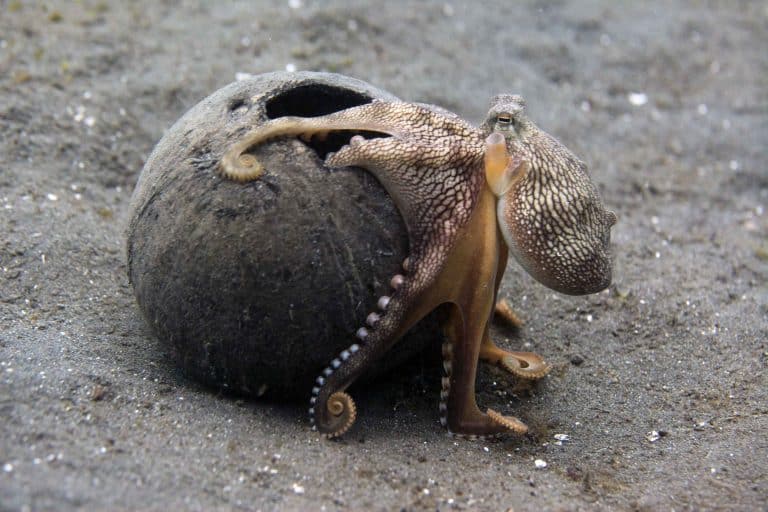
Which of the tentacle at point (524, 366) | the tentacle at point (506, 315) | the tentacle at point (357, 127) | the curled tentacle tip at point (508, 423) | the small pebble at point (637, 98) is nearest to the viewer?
the tentacle at point (357, 127)

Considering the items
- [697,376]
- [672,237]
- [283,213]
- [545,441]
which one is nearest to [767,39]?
[672,237]

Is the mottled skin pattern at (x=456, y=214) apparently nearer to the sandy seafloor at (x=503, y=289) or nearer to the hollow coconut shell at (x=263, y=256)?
the hollow coconut shell at (x=263, y=256)

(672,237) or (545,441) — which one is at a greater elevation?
(672,237)

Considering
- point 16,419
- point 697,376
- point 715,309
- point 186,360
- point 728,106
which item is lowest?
point 16,419

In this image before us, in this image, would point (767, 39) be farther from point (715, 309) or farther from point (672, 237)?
point (715, 309)

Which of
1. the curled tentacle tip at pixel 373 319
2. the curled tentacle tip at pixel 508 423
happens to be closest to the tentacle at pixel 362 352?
the curled tentacle tip at pixel 373 319

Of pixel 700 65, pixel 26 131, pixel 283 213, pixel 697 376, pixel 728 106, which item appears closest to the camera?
pixel 283 213

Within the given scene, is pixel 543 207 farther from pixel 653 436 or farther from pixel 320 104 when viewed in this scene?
pixel 653 436

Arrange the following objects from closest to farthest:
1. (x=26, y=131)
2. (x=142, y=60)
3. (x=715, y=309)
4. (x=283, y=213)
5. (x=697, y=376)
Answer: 1. (x=283, y=213)
2. (x=697, y=376)
3. (x=715, y=309)
4. (x=26, y=131)
5. (x=142, y=60)
